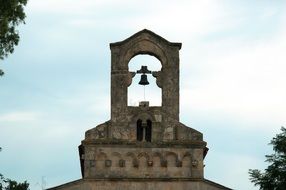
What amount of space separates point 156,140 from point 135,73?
8.52ft

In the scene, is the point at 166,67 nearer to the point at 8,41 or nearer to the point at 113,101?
the point at 113,101

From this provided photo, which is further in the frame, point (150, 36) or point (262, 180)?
point (150, 36)

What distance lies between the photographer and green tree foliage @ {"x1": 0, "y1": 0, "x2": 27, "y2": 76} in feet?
72.2

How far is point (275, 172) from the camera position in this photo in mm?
26438

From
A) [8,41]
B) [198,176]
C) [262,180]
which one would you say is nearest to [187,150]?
[198,176]

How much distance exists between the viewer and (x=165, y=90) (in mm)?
29219

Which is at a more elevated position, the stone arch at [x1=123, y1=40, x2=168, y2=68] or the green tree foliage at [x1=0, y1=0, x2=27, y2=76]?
the stone arch at [x1=123, y1=40, x2=168, y2=68]

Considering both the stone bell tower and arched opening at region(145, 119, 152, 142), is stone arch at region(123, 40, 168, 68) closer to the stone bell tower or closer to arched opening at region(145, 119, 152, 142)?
the stone bell tower

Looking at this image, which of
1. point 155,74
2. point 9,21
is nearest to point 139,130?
point 155,74

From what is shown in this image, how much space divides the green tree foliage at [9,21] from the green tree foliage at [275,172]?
29.9ft

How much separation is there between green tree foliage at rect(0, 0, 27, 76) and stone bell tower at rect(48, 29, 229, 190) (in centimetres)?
659

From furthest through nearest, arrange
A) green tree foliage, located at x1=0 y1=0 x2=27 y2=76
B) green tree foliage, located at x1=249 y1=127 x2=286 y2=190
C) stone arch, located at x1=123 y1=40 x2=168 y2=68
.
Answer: stone arch, located at x1=123 y1=40 x2=168 y2=68, green tree foliage, located at x1=249 y1=127 x2=286 y2=190, green tree foliage, located at x1=0 y1=0 x2=27 y2=76

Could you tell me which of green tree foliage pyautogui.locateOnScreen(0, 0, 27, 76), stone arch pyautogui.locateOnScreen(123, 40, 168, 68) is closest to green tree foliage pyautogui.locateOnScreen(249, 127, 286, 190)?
stone arch pyautogui.locateOnScreen(123, 40, 168, 68)

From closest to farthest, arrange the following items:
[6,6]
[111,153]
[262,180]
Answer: [6,6] → [262,180] → [111,153]
